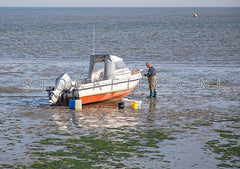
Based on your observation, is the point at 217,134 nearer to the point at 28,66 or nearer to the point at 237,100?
the point at 237,100

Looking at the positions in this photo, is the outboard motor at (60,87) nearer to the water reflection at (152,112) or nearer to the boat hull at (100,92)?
the boat hull at (100,92)

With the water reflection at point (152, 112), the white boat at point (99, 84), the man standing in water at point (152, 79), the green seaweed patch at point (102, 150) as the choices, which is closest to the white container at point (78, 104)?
Result: the white boat at point (99, 84)

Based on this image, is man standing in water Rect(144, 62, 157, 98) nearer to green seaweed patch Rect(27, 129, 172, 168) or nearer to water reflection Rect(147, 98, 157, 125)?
water reflection Rect(147, 98, 157, 125)

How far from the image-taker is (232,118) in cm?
1566

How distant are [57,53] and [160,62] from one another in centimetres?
1043

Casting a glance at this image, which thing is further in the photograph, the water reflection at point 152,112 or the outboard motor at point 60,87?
the outboard motor at point 60,87

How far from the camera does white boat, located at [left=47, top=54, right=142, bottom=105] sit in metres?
17.5

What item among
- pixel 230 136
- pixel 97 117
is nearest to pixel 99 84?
pixel 97 117

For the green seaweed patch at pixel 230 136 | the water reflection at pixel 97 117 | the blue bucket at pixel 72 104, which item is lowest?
the water reflection at pixel 97 117

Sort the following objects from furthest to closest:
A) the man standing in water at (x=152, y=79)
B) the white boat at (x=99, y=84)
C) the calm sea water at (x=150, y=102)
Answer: the man standing in water at (x=152, y=79) → the white boat at (x=99, y=84) → the calm sea water at (x=150, y=102)

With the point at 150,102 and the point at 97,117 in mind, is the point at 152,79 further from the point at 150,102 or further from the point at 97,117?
the point at 97,117

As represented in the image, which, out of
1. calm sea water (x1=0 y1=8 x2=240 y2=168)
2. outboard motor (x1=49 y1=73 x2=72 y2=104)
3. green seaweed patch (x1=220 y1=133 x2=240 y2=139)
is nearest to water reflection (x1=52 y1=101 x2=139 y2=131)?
calm sea water (x1=0 y1=8 x2=240 y2=168)

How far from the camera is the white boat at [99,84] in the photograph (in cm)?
1753

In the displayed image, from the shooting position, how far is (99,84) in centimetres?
1811
